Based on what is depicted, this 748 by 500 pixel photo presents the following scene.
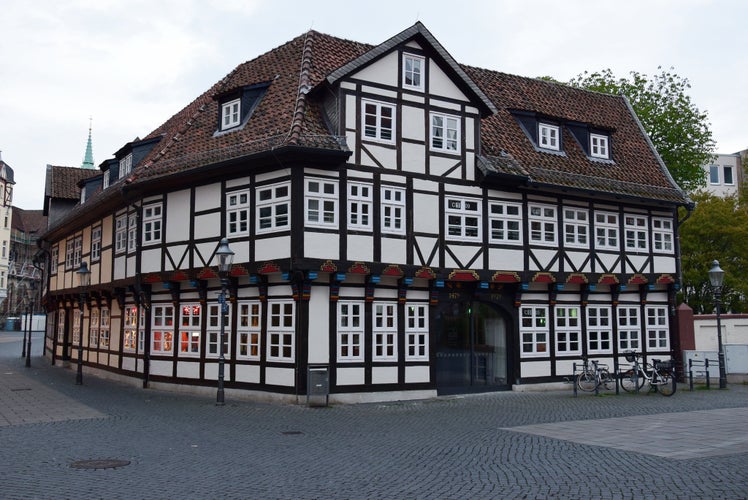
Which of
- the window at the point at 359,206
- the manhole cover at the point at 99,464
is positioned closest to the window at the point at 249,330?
the window at the point at 359,206

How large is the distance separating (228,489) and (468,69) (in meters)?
23.6

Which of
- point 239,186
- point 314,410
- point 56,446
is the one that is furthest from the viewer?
point 239,186

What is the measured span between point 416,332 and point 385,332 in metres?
1.20

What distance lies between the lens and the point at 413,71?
75.7ft

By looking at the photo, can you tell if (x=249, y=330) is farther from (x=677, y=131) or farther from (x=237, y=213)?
(x=677, y=131)

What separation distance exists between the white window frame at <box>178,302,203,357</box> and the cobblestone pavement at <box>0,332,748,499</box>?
215 centimetres

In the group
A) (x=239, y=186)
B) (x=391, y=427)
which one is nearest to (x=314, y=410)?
(x=391, y=427)

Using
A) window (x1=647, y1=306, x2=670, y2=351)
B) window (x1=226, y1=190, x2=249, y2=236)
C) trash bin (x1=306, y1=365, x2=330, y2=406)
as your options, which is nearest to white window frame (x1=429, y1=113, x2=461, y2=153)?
window (x1=226, y1=190, x2=249, y2=236)

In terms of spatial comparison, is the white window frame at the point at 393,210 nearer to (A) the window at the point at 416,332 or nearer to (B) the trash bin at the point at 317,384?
(A) the window at the point at 416,332

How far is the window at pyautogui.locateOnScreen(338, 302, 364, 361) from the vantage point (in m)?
21.1

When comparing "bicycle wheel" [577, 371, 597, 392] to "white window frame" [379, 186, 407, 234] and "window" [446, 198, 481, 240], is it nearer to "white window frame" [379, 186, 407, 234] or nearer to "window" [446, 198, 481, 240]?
"window" [446, 198, 481, 240]

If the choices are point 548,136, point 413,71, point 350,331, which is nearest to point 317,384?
point 350,331

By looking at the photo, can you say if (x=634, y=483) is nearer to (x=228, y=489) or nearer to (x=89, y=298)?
(x=228, y=489)

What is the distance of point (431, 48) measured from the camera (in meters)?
23.2
